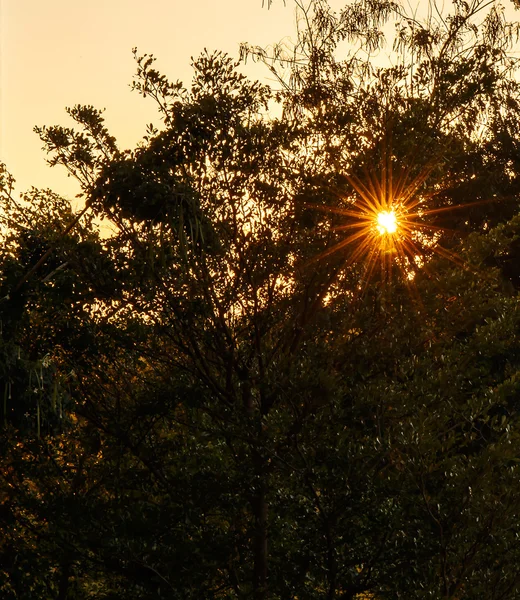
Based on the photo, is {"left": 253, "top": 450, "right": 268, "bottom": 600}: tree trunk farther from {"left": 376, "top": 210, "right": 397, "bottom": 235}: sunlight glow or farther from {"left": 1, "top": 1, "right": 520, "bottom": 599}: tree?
{"left": 376, "top": 210, "right": 397, "bottom": 235}: sunlight glow

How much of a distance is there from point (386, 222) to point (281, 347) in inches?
70.9

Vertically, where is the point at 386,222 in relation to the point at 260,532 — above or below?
above

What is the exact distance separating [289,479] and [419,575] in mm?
1484

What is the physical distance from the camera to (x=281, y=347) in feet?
30.0

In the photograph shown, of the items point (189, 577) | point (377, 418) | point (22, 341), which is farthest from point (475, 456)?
point (22, 341)

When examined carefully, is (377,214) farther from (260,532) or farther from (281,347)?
(260,532)

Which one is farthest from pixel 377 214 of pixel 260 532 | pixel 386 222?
pixel 260 532

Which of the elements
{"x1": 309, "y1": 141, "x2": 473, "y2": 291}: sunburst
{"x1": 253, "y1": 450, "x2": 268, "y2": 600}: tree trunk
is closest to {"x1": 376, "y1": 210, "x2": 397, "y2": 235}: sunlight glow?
{"x1": 309, "y1": 141, "x2": 473, "y2": 291}: sunburst

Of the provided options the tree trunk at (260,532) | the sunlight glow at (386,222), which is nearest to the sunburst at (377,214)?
the sunlight glow at (386,222)

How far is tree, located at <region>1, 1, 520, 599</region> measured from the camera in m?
7.93

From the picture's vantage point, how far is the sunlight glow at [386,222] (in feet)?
30.1

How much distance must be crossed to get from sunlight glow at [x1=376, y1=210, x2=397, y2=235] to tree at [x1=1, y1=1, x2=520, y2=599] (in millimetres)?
123

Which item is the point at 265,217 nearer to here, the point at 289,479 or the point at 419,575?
the point at 289,479

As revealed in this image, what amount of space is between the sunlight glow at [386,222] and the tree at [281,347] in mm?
123
